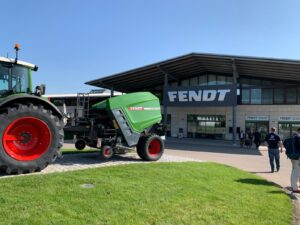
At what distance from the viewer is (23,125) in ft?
24.5

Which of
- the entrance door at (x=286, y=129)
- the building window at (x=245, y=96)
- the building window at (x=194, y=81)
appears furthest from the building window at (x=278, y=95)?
the building window at (x=194, y=81)

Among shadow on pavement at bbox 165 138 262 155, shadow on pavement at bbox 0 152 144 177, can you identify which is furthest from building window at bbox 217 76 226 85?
shadow on pavement at bbox 0 152 144 177

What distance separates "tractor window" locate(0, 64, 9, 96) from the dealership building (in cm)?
2001

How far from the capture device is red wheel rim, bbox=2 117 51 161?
7211 mm

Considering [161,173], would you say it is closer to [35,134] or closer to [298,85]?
[35,134]

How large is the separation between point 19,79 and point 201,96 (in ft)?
74.0

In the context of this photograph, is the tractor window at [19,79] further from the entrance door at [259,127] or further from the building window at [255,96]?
the building window at [255,96]

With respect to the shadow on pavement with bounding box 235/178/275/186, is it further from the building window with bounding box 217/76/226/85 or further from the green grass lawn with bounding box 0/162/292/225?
the building window with bounding box 217/76/226/85

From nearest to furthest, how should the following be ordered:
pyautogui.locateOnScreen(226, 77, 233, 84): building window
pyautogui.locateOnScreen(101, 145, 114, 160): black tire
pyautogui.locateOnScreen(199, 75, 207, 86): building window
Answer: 1. pyautogui.locateOnScreen(101, 145, 114, 160): black tire
2. pyautogui.locateOnScreen(226, 77, 233, 84): building window
3. pyautogui.locateOnScreen(199, 75, 207, 86): building window

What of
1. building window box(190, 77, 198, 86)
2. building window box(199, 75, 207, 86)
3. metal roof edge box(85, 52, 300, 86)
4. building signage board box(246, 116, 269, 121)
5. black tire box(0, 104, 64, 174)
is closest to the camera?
black tire box(0, 104, 64, 174)

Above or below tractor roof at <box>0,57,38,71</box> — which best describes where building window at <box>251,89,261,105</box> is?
above

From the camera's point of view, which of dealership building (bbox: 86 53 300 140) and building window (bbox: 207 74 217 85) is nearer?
dealership building (bbox: 86 53 300 140)

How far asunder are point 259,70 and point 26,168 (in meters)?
24.6

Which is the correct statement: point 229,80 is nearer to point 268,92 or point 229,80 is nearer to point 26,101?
point 268,92
